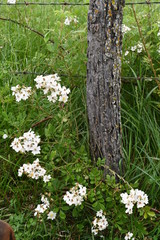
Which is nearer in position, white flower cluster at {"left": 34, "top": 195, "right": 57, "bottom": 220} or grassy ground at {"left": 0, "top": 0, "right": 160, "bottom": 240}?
white flower cluster at {"left": 34, "top": 195, "right": 57, "bottom": 220}

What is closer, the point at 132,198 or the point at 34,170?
the point at 132,198

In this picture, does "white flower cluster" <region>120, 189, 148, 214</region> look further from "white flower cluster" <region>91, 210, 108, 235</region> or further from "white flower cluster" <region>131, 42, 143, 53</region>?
"white flower cluster" <region>131, 42, 143, 53</region>

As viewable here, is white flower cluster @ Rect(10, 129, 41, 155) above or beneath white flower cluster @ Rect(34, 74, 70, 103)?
beneath

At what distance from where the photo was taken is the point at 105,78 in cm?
217

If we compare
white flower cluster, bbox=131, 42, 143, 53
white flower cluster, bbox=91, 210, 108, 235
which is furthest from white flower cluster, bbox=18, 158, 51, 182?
white flower cluster, bbox=131, 42, 143, 53

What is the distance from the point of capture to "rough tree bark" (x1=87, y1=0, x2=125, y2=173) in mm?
2055

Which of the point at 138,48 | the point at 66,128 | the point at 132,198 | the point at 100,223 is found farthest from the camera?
the point at 138,48

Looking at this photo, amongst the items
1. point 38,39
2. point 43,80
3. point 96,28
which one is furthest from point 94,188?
point 38,39

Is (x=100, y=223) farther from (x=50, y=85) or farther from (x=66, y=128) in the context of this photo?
(x=50, y=85)

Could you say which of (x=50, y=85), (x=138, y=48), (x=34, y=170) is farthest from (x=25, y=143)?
(x=138, y=48)

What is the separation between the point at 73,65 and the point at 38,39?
84 cm

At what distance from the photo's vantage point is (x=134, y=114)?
8.64 ft

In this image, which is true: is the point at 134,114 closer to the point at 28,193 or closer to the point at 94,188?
the point at 94,188

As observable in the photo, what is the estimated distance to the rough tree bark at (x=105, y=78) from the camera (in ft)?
6.74
